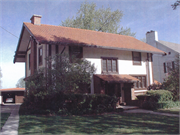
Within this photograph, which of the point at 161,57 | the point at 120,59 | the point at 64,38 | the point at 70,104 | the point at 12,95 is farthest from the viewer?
the point at 161,57

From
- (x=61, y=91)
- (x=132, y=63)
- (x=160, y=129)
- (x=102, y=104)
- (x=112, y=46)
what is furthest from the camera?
(x=132, y=63)

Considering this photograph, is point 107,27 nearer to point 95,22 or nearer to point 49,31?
point 95,22

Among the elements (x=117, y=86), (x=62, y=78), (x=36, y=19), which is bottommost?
(x=117, y=86)

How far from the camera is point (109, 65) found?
17469 millimetres

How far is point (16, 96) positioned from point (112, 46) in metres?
17.4

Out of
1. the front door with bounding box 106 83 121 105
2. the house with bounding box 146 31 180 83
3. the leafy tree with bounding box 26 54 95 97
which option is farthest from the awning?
the house with bounding box 146 31 180 83

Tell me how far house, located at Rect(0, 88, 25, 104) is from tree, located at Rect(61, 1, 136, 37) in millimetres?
13162

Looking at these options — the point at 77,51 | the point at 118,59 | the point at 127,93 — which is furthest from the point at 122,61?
the point at 77,51

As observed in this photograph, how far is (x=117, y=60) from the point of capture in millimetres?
17891

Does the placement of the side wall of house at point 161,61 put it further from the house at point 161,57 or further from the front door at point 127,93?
the front door at point 127,93

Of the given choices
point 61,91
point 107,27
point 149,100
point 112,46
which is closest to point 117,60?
point 112,46

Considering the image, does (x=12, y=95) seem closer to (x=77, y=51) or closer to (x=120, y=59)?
(x=77, y=51)

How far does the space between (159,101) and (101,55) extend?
20.8ft

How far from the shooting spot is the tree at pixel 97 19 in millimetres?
30484
